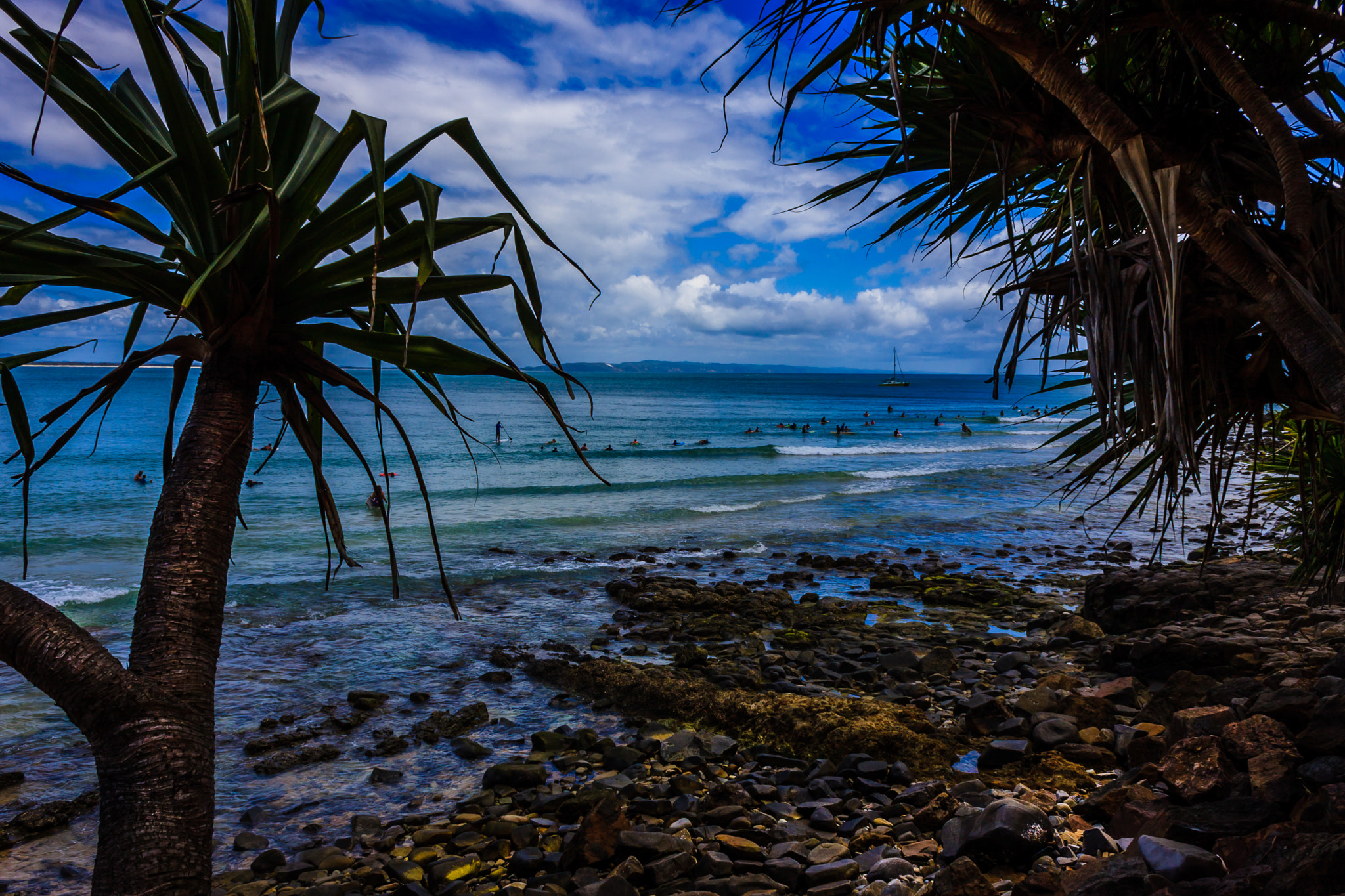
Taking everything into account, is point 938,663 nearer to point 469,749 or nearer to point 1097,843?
point 1097,843

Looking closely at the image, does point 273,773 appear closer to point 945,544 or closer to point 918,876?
point 918,876

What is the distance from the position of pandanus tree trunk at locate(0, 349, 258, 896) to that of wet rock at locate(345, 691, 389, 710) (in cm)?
A: 472

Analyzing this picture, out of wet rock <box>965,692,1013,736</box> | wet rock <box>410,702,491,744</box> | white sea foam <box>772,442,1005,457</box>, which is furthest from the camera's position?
white sea foam <box>772,442,1005,457</box>

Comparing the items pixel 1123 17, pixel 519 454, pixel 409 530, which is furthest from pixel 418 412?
pixel 1123 17

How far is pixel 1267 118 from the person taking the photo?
2.45 m

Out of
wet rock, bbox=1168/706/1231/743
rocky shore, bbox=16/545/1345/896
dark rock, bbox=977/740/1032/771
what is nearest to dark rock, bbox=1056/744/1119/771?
rocky shore, bbox=16/545/1345/896

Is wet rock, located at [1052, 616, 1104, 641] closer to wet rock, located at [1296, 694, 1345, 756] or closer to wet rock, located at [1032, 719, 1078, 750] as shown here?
wet rock, located at [1032, 719, 1078, 750]

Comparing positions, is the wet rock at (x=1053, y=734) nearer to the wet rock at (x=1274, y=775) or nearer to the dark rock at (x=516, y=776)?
the wet rock at (x=1274, y=775)

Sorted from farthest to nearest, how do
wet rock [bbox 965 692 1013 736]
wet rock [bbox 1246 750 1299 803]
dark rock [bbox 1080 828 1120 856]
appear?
wet rock [bbox 965 692 1013 736], dark rock [bbox 1080 828 1120 856], wet rock [bbox 1246 750 1299 803]

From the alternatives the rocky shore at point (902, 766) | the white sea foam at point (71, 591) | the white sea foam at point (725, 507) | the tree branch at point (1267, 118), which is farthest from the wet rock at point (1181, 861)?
the white sea foam at point (725, 507)

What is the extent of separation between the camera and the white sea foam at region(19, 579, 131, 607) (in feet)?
32.0

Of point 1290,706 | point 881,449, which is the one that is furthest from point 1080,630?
point 881,449

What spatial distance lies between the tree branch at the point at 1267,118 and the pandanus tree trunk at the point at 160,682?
3.24 meters

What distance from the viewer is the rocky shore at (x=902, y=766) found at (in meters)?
2.71
